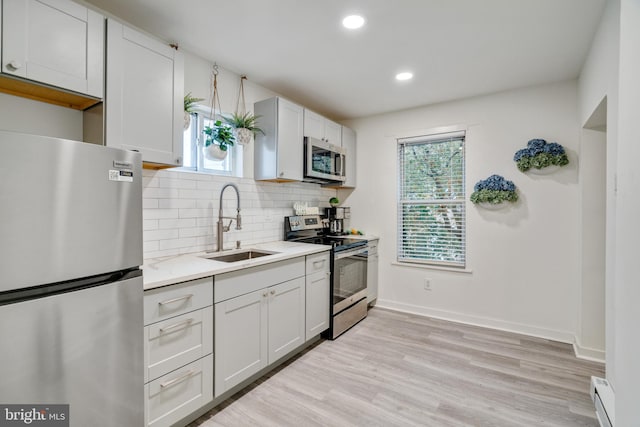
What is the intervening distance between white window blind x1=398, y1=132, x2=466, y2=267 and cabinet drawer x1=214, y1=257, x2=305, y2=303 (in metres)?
1.76

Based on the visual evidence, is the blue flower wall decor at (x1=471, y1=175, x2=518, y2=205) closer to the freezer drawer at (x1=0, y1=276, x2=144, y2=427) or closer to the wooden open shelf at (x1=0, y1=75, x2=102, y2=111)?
the freezer drawer at (x1=0, y1=276, x2=144, y2=427)

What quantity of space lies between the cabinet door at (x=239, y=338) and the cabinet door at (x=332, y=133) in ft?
6.78

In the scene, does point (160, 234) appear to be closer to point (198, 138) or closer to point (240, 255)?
point (240, 255)

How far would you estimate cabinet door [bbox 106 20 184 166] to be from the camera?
5.55 ft

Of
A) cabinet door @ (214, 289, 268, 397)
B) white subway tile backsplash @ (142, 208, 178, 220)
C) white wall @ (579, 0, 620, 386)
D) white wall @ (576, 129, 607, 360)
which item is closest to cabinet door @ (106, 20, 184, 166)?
white subway tile backsplash @ (142, 208, 178, 220)

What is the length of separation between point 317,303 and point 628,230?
2.21 m

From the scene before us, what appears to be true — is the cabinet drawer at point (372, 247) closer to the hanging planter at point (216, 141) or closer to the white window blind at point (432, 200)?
the white window blind at point (432, 200)

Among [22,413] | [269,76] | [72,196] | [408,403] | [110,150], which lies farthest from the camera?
[269,76]

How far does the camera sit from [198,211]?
2.48m

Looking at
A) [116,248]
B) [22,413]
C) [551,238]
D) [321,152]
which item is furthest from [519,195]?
[22,413]

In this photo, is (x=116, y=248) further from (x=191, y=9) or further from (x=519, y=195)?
(x=519, y=195)

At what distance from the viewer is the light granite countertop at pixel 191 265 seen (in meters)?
1.62

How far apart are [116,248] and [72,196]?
0.89 feet

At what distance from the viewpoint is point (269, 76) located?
2.88 meters
